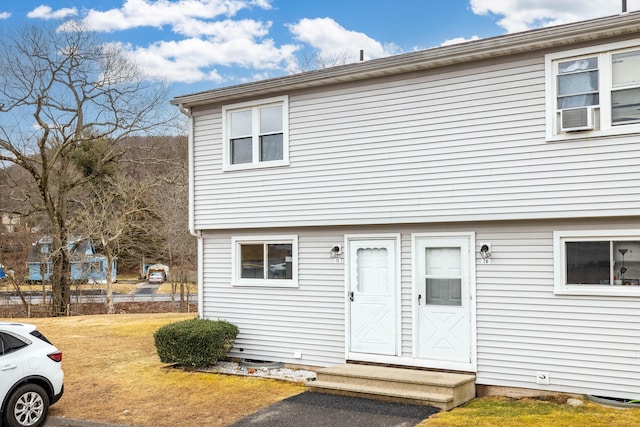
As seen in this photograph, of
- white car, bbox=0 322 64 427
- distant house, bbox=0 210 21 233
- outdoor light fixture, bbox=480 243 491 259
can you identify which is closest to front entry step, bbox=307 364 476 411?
outdoor light fixture, bbox=480 243 491 259

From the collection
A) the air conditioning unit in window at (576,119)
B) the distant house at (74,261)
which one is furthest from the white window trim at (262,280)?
the distant house at (74,261)

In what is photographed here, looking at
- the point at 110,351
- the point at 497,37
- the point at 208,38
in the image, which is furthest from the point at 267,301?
the point at 208,38

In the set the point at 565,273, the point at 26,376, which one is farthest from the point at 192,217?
the point at 565,273

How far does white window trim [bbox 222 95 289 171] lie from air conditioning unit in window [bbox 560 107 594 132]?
4.97 meters

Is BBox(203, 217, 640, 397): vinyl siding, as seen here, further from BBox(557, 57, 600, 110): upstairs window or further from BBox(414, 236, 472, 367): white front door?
BBox(557, 57, 600, 110): upstairs window

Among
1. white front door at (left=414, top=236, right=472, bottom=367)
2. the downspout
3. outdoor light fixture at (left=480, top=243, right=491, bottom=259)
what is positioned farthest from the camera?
the downspout

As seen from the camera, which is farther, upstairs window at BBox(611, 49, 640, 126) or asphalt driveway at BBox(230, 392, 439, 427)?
upstairs window at BBox(611, 49, 640, 126)

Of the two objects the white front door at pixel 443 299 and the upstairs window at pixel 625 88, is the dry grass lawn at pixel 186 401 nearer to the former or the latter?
the white front door at pixel 443 299

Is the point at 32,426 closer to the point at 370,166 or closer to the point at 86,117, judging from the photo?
the point at 370,166

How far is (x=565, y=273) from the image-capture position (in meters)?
9.10

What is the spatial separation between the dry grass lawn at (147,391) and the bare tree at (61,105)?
492 inches

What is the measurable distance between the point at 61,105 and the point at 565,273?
2259cm

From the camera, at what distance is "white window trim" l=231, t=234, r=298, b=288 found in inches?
462

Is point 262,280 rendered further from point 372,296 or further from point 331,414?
point 331,414
